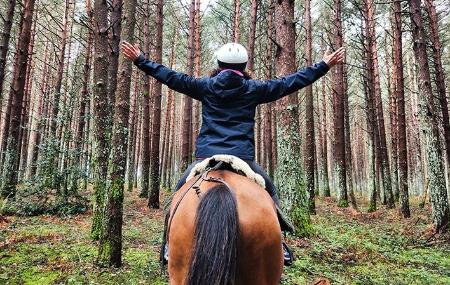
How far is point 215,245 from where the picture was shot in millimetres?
2396

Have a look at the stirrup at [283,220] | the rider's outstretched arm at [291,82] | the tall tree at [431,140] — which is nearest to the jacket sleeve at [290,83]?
the rider's outstretched arm at [291,82]

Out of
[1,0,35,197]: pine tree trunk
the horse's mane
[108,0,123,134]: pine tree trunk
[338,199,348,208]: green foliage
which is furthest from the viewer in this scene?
[338,199,348,208]: green foliage

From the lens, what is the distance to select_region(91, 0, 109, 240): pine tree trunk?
7324 millimetres

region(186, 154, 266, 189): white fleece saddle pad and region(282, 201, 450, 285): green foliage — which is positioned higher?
region(186, 154, 266, 189): white fleece saddle pad

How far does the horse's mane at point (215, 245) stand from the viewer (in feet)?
7.73

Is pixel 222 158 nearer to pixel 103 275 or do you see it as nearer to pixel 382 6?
pixel 103 275

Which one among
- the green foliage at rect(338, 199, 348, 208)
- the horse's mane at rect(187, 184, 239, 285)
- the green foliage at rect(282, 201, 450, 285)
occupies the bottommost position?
the green foliage at rect(282, 201, 450, 285)

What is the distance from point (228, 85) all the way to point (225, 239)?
166 centimetres

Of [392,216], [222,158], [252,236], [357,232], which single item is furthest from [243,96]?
[392,216]

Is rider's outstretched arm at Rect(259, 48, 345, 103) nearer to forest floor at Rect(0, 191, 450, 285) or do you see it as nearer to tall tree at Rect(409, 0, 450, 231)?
forest floor at Rect(0, 191, 450, 285)

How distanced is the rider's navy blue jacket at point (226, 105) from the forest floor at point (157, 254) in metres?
2.93

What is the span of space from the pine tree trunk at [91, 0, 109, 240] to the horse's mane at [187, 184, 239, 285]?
528cm

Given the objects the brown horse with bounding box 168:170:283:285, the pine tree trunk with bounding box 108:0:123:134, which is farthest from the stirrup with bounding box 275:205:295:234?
the pine tree trunk with bounding box 108:0:123:134

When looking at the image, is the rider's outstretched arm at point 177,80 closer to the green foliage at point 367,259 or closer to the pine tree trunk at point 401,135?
the green foliage at point 367,259
